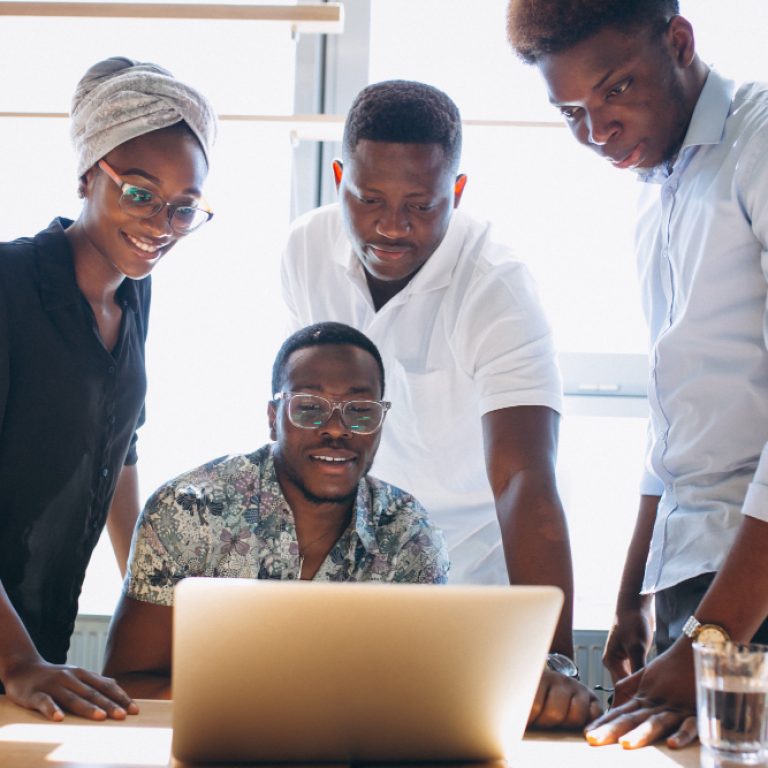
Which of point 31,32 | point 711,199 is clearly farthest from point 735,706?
point 31,32

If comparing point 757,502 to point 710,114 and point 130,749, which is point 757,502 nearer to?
point 710,114

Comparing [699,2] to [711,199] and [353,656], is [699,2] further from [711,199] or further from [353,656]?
[353,656]

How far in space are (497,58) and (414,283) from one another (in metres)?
1.30

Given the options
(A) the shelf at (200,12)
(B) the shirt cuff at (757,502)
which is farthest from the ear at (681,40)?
(A) the shelf at (200,12)

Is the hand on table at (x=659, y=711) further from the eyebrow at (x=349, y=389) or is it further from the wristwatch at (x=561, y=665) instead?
the eyebrow at (x=349, y=389)

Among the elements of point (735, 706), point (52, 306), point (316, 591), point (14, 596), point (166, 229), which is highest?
point (166, 229)

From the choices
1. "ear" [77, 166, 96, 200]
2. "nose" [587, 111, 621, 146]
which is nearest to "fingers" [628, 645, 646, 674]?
"nose" [587, 111, 621, 146]

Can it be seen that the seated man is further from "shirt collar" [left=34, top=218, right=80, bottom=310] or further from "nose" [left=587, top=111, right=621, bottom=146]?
"nose" [left=587, top=111, right=621, bottom=146]

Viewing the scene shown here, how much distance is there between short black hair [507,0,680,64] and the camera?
1.57m

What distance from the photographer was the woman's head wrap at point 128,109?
184cm

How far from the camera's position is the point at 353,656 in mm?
966

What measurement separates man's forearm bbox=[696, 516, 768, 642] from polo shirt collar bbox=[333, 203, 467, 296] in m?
0.85

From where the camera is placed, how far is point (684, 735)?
1.23 m

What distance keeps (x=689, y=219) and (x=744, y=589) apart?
0.60 meters
